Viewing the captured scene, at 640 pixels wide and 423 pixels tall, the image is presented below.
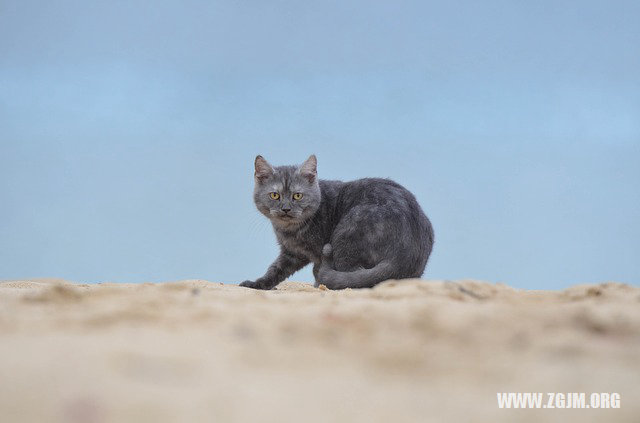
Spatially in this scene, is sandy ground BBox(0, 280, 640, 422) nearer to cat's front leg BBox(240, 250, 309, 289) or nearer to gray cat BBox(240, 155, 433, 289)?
gray cat BBox(240, 155, 433, 289)

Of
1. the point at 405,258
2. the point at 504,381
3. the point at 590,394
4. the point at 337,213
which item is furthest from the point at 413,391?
the point at 337,213

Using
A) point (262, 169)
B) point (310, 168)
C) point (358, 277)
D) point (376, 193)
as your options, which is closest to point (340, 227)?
point (376, 193)

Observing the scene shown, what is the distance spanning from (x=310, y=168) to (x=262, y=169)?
54 cm

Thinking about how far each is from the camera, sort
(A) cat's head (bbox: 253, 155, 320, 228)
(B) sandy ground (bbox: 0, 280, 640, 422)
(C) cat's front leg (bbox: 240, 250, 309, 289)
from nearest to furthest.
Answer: (B) sandy ground (bbox: 0, 280, 640, 422) < (A) cat's head (bbox: 253, 155, 320, 228) < (C) cat's front leg (bbox: 240, 250, 309, 289)

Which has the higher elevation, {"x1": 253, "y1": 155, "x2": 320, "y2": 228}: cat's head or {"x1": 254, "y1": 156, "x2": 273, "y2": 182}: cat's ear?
{"x1": 254, "y1": 156, "x2": 273, "y2": 182}: cat's ear

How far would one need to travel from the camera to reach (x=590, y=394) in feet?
5.93

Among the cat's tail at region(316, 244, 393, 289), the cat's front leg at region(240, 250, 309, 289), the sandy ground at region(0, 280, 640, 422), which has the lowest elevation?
the sandy ground at region(0, 280, 640, 422)

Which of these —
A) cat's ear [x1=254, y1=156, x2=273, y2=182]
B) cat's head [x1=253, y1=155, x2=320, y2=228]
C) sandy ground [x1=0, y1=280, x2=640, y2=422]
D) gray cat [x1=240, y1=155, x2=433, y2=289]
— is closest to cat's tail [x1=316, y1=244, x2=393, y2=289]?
gray cat [x1=240, y1=155, x2=433, y2=289]

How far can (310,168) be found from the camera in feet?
22.1

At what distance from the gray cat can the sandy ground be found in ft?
8.97

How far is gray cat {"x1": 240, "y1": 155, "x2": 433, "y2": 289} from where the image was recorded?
5.67 meters

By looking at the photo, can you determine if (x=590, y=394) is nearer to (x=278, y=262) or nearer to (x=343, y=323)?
(x=343, y=323)

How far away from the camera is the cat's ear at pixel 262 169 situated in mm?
6773

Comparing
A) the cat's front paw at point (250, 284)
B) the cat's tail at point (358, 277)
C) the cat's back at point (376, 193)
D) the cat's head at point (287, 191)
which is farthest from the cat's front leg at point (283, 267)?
the cat's tail at point (358, 277)
